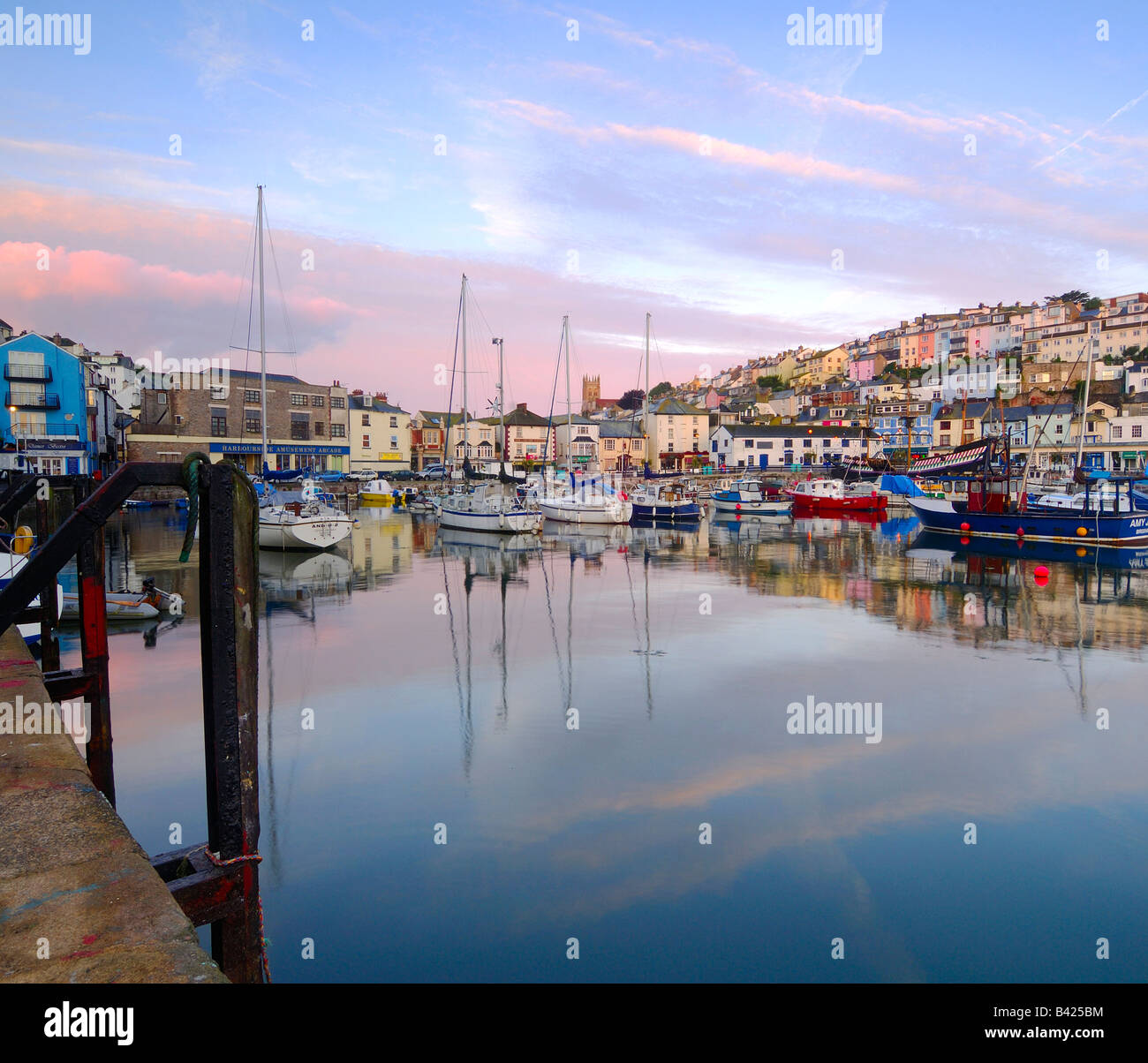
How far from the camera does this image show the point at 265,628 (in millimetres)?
18219

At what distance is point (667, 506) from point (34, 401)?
4364 centimetres

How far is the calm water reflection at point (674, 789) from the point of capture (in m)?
6.40

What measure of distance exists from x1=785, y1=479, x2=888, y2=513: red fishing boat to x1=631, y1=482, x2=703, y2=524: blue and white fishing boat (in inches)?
406

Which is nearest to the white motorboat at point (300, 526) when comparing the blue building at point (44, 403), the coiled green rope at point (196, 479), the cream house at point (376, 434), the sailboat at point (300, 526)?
the sailboat at point (300, 526)

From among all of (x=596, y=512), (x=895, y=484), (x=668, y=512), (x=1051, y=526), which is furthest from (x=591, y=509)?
(x=895, y=484)

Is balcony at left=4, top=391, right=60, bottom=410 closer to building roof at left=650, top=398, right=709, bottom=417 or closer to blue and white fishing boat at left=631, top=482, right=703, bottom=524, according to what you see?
blue and white fishing boat at left=631, top=482, right=703, bottom=524

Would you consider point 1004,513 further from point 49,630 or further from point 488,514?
point 49,630

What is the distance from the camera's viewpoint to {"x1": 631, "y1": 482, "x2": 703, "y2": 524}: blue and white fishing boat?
5044cm

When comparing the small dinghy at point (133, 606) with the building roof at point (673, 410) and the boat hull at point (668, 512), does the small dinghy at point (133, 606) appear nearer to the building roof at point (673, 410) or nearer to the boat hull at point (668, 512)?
the boat hull at point (668, 512)

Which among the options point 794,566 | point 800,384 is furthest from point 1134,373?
point 794,566

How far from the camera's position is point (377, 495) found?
66688 mm

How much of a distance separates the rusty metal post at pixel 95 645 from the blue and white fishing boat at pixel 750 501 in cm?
5049
